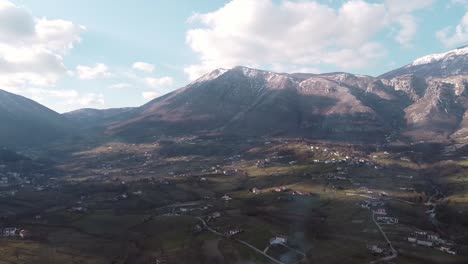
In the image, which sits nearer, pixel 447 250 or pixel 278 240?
pixel 447 250

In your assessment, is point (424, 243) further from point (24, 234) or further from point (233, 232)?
point (24, 234)

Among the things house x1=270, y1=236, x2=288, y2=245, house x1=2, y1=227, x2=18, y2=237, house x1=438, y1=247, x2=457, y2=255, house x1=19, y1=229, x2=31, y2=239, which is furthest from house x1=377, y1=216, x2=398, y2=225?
house x1=2, y1=227, x2=18, y2=237

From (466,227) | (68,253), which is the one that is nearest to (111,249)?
(68,253)

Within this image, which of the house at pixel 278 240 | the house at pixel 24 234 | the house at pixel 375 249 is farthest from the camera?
the house at pixel 24 234

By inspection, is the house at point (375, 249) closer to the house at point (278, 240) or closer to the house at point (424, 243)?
the house at point (424, 243)

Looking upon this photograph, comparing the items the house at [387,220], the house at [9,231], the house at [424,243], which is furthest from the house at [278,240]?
the house at [9,231]

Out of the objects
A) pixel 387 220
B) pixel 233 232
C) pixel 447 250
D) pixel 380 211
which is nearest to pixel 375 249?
pixel 447 250

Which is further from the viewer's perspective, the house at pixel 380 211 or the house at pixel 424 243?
the house at pixel 380 211

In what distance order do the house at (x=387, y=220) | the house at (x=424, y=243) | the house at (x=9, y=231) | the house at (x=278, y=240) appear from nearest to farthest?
the house at (x=424, y=243) < the house at (x=278, y=240) < the house at (x=9, y=231) < the house at (x=387, y=220)

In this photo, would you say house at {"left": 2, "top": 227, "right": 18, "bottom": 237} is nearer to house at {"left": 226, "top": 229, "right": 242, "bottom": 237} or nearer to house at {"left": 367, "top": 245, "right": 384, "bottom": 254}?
house at {"left": 226, "top": 229, "right": 242, "bottom": 237}

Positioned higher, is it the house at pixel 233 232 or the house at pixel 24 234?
the house at pixel 24 234

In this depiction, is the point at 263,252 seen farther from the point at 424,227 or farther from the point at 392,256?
the point at 424,227
